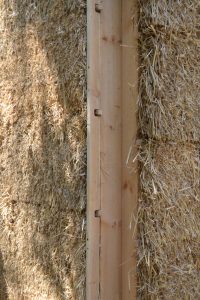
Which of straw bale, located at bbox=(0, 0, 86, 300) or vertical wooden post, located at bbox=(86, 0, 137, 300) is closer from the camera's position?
vertical wooden post, located at bbox=(86, 0, 137, 300)

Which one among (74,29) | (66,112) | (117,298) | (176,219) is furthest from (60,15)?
(117,298)

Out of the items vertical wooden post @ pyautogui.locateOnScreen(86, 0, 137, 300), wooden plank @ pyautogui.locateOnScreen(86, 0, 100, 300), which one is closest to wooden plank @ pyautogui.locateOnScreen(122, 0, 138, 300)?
vertical wooden post @ pyautogui.locateOnScreen(86, 0, 137, 300)

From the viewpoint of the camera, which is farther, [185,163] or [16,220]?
[16,220]

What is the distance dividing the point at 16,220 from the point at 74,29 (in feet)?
A: 3.76

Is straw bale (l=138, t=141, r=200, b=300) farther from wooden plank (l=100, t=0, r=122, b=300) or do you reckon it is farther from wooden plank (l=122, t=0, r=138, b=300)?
wooden plank (l=100, t=0, r=122, b=300)

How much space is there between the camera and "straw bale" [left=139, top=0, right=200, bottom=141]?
8.11ft

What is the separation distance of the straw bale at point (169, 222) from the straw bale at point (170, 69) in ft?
0.32

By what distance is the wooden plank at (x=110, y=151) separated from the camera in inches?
97.7

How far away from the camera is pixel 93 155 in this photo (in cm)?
247

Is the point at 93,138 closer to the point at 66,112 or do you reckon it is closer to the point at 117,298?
the point at 66,112

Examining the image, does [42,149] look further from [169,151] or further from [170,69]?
[170,69]

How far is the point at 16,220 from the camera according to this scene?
298 centimetres

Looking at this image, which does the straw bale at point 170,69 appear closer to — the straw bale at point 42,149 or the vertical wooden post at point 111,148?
the vertical wooden post at point 111,148

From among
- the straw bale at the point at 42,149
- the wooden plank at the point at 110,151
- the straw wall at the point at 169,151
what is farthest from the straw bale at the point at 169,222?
the straw bale at the point at 42,149
